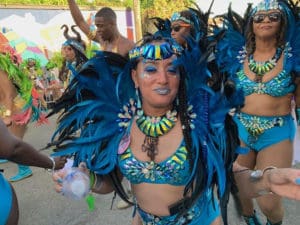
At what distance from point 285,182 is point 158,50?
825 millimetres

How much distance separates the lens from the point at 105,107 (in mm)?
1940

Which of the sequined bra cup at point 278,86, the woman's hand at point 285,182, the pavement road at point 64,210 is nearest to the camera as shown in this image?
the woman's hand at point 285,182

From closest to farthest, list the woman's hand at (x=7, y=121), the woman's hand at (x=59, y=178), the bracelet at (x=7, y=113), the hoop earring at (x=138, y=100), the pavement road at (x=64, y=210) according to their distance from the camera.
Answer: the woman's hand at (x=59, y=178), the hoop earring at (x=138, y=100), the pavement road at (x=64, y=210), the woman's hand at (x=7, y=121), the bracelet at (x=7, y=113)

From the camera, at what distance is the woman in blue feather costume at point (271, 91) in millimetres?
2848

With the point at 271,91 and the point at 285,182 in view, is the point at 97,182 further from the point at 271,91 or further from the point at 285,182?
the point at 271,91

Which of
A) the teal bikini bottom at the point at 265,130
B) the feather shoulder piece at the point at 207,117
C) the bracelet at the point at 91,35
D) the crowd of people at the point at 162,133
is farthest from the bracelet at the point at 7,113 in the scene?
the feather shoulder piece at the point at 207,117

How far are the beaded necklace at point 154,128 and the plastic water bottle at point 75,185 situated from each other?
331 millimetres

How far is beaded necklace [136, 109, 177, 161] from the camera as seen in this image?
1803mm

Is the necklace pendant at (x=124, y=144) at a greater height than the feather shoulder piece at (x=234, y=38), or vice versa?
the feather shoulder piece at (x=234, y=38)

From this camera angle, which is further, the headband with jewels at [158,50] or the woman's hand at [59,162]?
the woman's hand at [59,162]

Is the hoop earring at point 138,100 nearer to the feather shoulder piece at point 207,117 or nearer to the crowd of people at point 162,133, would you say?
the crowd of people at point 162,133

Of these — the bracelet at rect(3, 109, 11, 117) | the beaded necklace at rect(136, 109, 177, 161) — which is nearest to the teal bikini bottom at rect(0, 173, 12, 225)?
the beaded necklace at rect(136, 109, 177, 161)

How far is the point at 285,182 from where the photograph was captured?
1.59 meters

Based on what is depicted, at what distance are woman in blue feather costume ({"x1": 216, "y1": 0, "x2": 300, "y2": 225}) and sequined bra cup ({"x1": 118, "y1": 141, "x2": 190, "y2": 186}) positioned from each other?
1.20m
